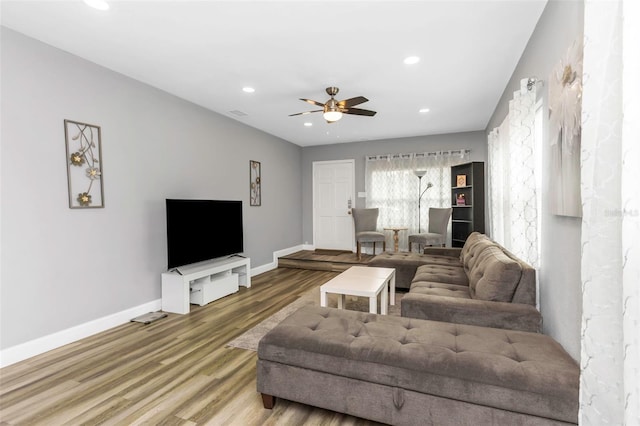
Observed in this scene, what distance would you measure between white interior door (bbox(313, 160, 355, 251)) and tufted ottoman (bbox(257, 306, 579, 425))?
497 centimetres

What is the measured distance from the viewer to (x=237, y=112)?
14.8 feet

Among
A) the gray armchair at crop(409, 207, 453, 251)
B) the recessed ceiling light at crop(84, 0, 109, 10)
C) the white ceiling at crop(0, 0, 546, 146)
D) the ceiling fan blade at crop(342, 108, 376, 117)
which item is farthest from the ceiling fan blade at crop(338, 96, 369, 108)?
the gray armchair at crop(409, 207, 453, 251)

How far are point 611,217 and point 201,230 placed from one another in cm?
386

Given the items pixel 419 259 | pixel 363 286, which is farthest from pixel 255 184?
pixel 363 286

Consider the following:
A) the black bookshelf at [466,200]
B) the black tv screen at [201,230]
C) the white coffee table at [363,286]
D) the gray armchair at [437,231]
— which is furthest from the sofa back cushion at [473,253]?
the black tv screen at [201,230]

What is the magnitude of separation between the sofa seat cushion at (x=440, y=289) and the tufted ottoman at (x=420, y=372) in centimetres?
83

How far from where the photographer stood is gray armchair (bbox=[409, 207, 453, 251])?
546 cm

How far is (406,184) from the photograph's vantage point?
20.7ft

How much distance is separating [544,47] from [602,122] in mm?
1599

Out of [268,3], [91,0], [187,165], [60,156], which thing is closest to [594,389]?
[268,3]

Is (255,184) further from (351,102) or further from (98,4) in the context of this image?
(98,4)

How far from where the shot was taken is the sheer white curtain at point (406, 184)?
6.00 metres

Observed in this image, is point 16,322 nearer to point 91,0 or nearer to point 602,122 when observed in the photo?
point 91,0

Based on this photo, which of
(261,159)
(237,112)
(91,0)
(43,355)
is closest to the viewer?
(91,0)
